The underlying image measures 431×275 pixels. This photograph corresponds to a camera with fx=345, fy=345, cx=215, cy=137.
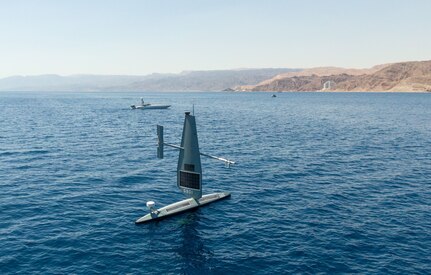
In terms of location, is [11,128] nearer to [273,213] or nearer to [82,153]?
[82,153]

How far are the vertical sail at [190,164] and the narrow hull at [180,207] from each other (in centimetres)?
111

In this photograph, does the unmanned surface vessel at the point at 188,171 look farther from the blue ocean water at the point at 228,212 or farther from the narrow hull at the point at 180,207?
the blue ocean water at the point at 228,212

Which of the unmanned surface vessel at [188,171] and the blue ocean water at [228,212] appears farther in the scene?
the unmanned surface vessel at [188,171]

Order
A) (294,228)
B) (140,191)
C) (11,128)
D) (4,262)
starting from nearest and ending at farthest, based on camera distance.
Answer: (4,262) → (294,228) → (140,191) → (11,128)

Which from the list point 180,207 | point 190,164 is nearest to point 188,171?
point 190,164

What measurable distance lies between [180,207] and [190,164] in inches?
230

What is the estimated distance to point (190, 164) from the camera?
46375 millimetres

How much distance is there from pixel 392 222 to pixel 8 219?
47.2 meters

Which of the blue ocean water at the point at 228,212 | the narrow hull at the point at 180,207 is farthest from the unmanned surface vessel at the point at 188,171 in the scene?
the blue ocean water at the point at 228,212

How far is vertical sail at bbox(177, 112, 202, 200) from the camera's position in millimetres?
45375

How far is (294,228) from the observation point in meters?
40.8

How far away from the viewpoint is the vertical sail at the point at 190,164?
149 feet

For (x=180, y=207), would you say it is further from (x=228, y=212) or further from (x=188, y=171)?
(x=228, y=212)

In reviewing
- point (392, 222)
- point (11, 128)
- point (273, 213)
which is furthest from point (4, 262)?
point (11, 128)
